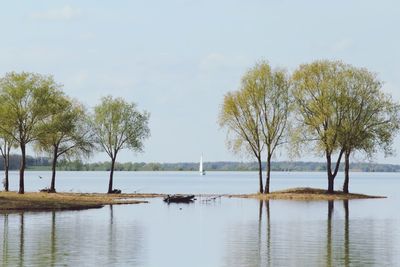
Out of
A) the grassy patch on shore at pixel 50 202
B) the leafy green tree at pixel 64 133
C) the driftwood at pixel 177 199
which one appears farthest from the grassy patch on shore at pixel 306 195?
the leafy green tree at pixel 64 133

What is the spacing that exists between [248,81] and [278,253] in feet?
204

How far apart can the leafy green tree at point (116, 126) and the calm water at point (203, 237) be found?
27159 mm

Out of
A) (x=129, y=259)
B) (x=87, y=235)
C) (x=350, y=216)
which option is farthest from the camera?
(x=350, y=216)

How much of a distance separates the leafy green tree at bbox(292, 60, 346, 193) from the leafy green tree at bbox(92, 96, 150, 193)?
22099mm

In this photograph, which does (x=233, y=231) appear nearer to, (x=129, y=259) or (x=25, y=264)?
(x=129, y=259)

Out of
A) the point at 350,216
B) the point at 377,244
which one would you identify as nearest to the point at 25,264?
the point at 377,244

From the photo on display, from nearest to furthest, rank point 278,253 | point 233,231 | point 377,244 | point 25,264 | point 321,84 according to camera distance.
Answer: point 25,264 < point 278,253 < point 377,244 < point 233,231 < point 321,84

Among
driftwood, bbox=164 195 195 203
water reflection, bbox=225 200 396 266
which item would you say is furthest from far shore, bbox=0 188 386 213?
water reflection, bbox=225 200 396 266

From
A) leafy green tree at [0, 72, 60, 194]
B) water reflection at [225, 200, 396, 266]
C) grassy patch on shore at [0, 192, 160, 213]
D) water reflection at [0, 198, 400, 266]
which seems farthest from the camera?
leafy green tree at [0, 72, 60, 194]

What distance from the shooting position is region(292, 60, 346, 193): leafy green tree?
102 m

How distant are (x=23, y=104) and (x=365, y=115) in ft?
142

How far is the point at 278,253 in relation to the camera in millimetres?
43281

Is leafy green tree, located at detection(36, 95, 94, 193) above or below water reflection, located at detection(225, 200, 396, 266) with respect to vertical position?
above

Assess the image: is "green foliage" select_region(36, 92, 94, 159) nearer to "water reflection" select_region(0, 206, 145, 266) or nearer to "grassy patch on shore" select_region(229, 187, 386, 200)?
"grassy patch on shore" select_region(229, 187, 386, 200)
